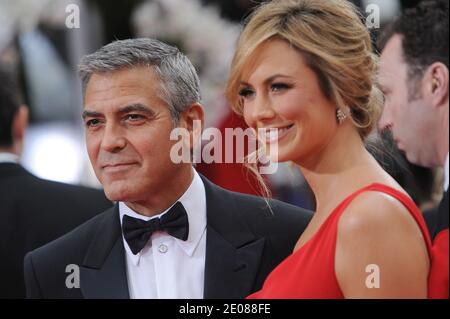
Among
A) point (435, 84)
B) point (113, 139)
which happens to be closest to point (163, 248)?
point (113, 139)

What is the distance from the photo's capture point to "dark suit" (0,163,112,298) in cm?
154

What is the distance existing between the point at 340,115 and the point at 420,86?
0.53 feet

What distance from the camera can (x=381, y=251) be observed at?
1.13 meters

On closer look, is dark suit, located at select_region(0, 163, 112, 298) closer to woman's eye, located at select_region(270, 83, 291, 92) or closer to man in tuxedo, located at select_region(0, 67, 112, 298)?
man in tuxedo, located at select_region(0, 67, 112, 298)

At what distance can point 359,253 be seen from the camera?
1.14 meters

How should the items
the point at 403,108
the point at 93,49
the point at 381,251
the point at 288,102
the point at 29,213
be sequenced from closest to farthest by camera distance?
the point at 381,251 → the point at 288,102 → the point at 403,108 → the point at 93,49 → the point at 29,213

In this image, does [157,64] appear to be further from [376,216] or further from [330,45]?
[376,216]

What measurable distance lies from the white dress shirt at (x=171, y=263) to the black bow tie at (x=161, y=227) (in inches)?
0.7

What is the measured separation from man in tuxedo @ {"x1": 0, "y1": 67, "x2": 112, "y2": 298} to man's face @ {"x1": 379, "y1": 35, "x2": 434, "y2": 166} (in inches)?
22.9

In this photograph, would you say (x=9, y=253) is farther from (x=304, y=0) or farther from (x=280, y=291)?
(x=304, y=0)

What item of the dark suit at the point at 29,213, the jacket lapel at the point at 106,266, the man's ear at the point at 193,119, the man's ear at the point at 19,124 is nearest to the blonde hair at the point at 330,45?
the man's ear at the point at 193,119

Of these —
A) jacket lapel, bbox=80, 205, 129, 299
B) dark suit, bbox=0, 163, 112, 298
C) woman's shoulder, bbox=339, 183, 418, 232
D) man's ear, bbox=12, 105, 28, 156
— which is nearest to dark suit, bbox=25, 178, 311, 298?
jacket lapel, bbox=80, 205, 129, 299

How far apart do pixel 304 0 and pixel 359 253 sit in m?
0.41
